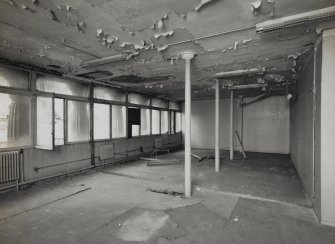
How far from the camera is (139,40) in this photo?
10.8ft

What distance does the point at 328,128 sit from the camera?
115 inches

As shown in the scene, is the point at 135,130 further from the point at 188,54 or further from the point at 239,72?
the point at 188,54

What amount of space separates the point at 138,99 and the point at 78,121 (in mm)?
3174

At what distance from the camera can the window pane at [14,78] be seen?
432 cm

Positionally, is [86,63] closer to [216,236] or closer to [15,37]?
[15,37]

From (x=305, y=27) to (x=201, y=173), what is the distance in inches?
166

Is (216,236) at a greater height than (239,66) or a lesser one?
lesser

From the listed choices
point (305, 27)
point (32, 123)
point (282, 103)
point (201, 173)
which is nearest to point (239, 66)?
point (305, 27)

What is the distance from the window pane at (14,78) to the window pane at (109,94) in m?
2.14

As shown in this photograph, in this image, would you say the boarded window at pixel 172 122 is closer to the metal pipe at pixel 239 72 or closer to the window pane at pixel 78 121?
the window pane at pixel 78 121

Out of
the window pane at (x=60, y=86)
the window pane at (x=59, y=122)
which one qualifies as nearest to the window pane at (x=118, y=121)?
the window pane at (x=60, y=86)

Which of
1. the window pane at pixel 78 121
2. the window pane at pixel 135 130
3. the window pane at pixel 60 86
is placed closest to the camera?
the window pane at pixel 60 86

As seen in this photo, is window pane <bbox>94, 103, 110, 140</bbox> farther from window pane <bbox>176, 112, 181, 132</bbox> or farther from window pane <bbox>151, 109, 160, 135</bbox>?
window pane <bbox>176, 112, 181, 132</bbox>

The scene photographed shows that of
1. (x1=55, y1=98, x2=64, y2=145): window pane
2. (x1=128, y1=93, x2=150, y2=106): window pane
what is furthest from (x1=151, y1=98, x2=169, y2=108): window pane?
(x1=55, y1=98, x2=64, y2=145): window pane
